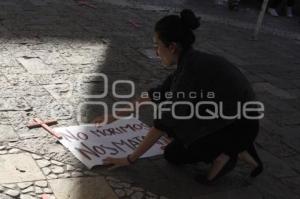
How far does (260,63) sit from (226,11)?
3.95m

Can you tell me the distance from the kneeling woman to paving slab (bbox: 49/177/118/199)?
237 mm

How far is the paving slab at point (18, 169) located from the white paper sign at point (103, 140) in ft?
1.03

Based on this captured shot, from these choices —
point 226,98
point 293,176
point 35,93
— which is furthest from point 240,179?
point 35,93

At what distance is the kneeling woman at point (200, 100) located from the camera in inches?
112

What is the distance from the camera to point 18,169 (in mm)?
3010

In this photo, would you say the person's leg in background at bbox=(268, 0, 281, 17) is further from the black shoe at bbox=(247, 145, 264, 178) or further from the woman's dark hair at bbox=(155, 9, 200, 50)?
the woman's dark hair at bbox=(155, 9, 200, 50)

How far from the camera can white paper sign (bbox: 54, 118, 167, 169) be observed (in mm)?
3316

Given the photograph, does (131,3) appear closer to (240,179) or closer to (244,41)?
(244,41)

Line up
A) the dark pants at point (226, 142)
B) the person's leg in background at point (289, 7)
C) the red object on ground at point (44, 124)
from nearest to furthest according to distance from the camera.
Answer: the dark pants at point (226, 142), the red object on ground at point (44, 124), the person's leg in background at point (289, 7)

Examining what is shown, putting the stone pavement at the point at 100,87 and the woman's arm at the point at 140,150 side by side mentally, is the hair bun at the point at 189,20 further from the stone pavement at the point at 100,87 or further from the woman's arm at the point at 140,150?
the stone pavement at the point at 100,87

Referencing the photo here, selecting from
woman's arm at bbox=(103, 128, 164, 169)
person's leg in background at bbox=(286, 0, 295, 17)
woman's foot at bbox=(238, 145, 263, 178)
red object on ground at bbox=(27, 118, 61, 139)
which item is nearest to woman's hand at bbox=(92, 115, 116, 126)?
red object on ground at bbox=(27, 118, 61, 139)

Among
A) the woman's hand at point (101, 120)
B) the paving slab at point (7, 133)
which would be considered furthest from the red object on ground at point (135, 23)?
the paving slab at point (7, 133)

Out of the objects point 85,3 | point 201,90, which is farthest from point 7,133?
point 85,3

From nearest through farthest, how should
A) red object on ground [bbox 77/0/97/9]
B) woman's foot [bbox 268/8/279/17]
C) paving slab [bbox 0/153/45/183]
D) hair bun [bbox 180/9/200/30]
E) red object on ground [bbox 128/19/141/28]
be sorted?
hair bun [bbox 180/9/200/30], paving slab [bbox 0/153/45/183], red object on ground [bbox 128/19/141/28], red object on ground [bbox 77/0/97/9], woman's foot [bbox 268/8/279/17]
